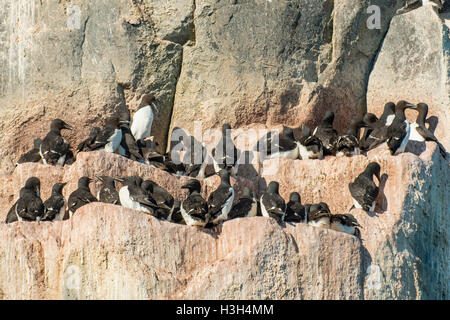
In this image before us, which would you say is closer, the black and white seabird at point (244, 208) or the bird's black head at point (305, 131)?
the black and white seabird at point (244, 208)

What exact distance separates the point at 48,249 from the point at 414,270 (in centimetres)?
577

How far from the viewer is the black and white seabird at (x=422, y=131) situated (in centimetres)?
2077

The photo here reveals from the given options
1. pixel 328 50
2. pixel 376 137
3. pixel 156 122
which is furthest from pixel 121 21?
pixel 376 137

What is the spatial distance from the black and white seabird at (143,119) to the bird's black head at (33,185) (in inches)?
106

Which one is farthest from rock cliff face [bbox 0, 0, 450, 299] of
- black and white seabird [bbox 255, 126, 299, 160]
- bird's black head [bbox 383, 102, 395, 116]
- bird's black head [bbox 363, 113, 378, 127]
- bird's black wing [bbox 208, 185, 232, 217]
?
bird's black head [bbox 363, 113, 378, 127]

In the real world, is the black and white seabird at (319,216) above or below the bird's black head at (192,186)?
below

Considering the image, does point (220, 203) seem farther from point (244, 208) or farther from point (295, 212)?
point (295, 212)

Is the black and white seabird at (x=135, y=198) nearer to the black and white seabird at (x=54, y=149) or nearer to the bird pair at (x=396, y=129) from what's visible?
the black and white seabird at (x=54, y=149)

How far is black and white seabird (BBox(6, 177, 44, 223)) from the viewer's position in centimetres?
1819

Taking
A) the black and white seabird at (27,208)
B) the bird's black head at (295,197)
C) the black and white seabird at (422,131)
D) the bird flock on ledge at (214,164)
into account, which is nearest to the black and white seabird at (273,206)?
the bird flock on ledge at (214,164)

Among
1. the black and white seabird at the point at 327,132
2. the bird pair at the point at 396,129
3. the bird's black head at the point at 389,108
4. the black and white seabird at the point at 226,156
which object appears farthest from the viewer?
the bird's black head at the point at 389,108

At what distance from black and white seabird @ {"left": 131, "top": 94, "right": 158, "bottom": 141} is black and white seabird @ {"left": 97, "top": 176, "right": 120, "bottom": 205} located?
8.28ft

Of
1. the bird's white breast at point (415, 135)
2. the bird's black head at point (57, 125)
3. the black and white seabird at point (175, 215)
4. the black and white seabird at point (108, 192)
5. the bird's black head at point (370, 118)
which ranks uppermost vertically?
the bird's black head at point (370, 118)

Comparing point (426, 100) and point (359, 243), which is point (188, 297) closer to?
point (359, 243)
